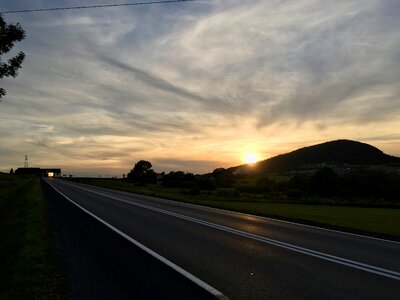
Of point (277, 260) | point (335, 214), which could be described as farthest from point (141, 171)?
point (277, 260)

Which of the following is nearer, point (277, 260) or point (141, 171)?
point (277, 260)

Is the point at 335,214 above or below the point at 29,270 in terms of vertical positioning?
below

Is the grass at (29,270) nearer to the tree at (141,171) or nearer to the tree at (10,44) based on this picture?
the tree at (10,44)

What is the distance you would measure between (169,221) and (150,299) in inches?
518

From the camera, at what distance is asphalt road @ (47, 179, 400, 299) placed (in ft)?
24.6

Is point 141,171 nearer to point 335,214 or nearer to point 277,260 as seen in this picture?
point 335,214

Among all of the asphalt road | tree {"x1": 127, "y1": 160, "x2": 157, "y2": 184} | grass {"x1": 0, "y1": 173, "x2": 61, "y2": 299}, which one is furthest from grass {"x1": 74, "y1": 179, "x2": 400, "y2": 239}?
tree {"x1": 127, "y1": 160, "x2": 157, "y2": 184}

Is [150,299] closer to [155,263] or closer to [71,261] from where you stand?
[155,263]

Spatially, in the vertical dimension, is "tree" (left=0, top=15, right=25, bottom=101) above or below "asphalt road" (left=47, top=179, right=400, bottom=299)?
above

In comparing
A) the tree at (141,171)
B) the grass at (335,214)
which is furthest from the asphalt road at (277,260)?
the tree at (141,171)

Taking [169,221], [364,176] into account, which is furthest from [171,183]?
[169,221]

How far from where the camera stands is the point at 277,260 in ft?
33.6

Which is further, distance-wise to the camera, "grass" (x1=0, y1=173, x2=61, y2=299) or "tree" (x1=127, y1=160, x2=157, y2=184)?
"tree" (x1=127, y1=160, x2=157, y2=184)

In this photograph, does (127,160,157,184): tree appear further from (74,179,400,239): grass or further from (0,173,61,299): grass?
(0,173,61,299): grass
